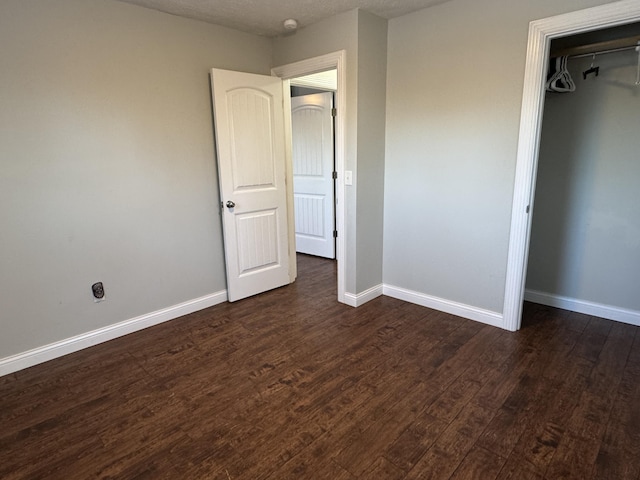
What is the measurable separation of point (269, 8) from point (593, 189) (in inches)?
109

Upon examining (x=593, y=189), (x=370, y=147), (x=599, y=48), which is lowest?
(x=593, y=189)

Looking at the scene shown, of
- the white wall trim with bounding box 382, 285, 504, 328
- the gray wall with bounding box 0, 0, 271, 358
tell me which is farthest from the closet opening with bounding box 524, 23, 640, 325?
the gray wall with bounding box 0, 0, 271, 358

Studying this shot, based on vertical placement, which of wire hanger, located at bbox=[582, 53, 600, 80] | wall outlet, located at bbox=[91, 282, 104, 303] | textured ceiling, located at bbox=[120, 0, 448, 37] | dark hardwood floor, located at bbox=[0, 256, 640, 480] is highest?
textured ceiling, located at bbox=[120, 0, 448, 37]

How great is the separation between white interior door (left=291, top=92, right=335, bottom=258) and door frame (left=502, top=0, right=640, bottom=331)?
232cm

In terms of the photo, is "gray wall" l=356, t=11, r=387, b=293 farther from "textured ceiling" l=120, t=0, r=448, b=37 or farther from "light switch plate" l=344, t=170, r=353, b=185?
"textured ceiling" l=120, t=0, r=448, b=37

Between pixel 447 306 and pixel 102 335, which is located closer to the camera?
pixel 102 335

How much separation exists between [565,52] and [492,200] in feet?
3.75

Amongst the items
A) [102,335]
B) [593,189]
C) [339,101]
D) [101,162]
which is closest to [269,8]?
[339,101]

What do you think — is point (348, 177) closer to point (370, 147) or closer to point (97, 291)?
point (370, 147)

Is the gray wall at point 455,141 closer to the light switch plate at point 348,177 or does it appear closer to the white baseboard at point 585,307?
the light switch plate at point 348,177

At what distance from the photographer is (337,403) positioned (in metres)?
2.05

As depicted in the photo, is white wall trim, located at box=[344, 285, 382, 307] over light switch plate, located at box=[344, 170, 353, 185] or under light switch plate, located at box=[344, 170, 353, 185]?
under

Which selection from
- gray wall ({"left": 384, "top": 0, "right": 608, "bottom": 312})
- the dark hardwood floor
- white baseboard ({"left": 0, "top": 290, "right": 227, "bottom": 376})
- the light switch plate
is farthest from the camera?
the light switch plate

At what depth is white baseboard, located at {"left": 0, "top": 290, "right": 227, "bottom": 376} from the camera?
2.43m
